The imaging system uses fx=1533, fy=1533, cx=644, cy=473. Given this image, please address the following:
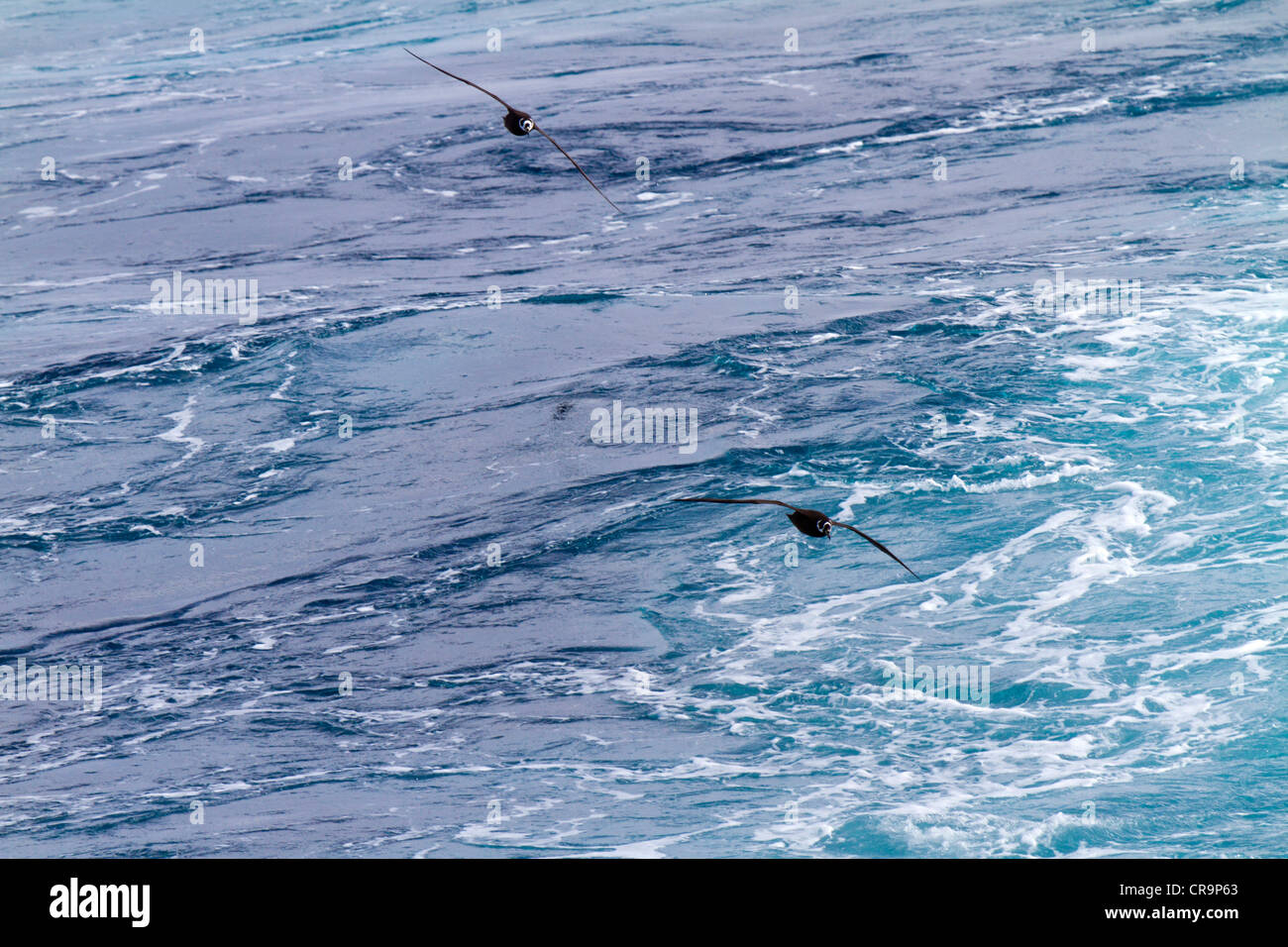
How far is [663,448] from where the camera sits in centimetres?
3256

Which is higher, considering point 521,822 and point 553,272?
point 553,272

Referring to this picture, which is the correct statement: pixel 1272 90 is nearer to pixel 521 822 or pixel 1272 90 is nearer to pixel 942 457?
pixel 942 457

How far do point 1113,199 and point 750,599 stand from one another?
20.6 meters

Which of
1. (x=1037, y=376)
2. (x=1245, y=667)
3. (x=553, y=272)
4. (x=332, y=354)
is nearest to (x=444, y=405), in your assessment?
(x=332, y=354)

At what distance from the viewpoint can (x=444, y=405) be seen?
111 ft

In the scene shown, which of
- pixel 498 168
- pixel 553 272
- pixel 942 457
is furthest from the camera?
pixel 498 168

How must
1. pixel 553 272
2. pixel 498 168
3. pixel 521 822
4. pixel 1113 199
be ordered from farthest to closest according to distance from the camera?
pixel 498 168
pixel 1113 199
pixel 553 272
pixel 521 822

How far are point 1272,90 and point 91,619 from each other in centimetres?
3835

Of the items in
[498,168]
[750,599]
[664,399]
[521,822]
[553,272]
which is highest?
[498,168]

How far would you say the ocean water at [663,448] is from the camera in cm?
2348

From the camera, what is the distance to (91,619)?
27547 millimetres

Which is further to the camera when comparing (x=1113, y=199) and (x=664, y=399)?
(x=1113, y=199)

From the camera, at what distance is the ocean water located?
23.5 m

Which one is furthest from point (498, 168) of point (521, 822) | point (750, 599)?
point (521, 822)
